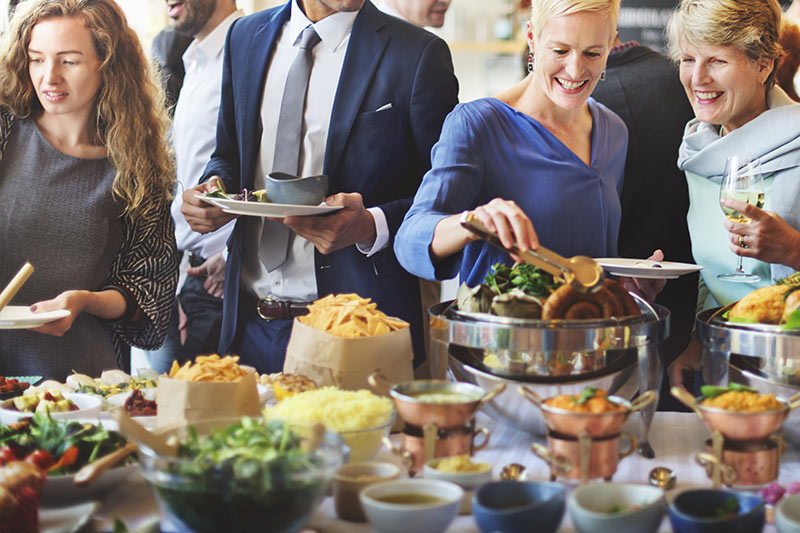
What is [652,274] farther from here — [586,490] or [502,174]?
[586,490]

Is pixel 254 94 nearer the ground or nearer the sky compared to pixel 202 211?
nearer the sky

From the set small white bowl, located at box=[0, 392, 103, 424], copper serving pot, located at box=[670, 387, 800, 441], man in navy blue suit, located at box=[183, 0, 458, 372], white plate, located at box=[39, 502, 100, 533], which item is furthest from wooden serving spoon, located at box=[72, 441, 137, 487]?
man in navy blue suit, located at box=[183, 0, 458, 372]

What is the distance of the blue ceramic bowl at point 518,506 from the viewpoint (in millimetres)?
1053

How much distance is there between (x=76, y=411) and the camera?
1.56 metres

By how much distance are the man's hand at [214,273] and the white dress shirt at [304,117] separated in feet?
2.03

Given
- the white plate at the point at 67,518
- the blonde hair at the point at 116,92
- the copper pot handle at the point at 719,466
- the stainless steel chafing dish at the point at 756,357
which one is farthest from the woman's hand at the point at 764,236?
the blonde hair at the point at 116,92

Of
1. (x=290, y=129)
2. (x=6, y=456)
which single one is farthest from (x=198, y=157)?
(x=6, y=456)

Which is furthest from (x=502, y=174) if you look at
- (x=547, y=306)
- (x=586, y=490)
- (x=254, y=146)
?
(x=586, y=490)

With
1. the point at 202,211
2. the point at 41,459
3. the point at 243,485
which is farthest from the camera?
the point at 202,211

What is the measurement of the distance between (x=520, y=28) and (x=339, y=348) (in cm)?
437

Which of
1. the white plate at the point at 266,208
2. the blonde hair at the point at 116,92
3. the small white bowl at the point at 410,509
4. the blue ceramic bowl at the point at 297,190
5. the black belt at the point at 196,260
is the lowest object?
the small white bowl at the point at 410,509

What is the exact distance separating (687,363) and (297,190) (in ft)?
3.55

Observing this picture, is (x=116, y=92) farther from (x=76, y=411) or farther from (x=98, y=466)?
(x=98, y=466)

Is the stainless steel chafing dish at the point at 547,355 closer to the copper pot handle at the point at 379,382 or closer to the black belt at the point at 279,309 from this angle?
the copper pot handle at the point at 379,382
